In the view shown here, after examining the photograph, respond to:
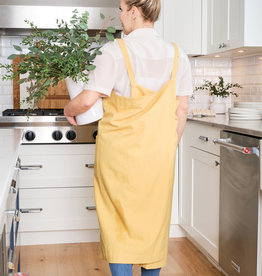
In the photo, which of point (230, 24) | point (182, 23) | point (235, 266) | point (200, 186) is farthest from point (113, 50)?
point (182, 23)

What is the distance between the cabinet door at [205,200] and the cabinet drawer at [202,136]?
0.13 feet

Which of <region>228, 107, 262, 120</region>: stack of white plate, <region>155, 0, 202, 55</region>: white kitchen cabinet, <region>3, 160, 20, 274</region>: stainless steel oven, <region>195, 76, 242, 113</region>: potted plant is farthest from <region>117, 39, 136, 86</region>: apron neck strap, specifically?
<region>195, 76, 242, 113</region>: potted plant

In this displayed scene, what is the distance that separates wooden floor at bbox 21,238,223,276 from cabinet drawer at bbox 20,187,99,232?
0.15m

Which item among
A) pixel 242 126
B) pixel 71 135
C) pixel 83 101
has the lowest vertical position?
pixel 71 135

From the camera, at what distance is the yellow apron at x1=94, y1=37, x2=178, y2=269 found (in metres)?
1.99

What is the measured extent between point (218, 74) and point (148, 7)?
2.26 meters

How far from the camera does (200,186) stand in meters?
3.10

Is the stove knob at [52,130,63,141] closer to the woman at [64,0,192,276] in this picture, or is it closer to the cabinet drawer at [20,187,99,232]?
the cabinet drawer at [20,187,99,232]

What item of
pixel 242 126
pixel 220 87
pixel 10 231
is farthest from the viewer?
pixel 220 87

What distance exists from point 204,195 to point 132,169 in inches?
45.2

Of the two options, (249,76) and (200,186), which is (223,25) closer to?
(249,76)

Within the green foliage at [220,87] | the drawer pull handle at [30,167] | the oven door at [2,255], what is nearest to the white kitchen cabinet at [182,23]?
the green foliage at [220,87]

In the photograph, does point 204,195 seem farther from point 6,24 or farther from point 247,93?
point 6,24

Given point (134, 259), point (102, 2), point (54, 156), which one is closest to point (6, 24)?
point (102, 2)
